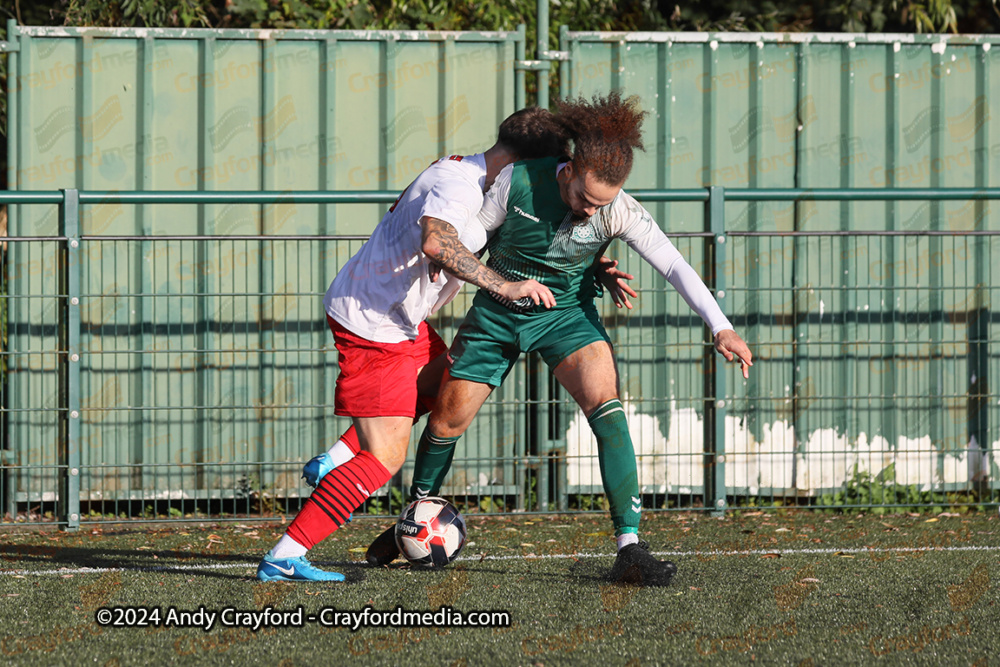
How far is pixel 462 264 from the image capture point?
4.07 meters

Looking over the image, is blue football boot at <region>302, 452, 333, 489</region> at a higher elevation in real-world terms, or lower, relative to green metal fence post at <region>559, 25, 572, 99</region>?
lower

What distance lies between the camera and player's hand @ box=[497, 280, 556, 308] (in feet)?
13.2

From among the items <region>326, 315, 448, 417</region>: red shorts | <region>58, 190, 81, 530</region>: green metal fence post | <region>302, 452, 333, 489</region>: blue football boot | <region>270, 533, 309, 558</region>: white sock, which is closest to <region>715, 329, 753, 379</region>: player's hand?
<region>326, 315, 448, 417</region>: red shorts

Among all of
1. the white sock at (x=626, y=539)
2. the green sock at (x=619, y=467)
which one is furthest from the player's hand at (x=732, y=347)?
the white sock at (x=626, y=539)

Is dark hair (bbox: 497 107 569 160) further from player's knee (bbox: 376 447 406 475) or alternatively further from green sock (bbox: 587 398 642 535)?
player's knee (bbox: 376 447 406 475)

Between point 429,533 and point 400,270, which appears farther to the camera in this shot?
point 429,533

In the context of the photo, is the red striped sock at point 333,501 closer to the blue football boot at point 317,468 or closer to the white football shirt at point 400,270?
the blue football boot at point 317,468

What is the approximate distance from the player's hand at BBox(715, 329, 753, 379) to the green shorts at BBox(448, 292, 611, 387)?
1.71 ft

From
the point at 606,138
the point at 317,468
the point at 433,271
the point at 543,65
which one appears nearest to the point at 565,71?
the point at 543,65

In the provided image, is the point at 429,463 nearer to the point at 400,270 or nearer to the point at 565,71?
the point at 400,270

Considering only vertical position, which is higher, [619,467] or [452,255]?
[452,255]

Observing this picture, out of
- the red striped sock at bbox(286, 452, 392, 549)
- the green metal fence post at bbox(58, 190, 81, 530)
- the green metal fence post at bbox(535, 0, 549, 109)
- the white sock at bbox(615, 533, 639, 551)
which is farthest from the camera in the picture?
the green metal fence post at bbox(535, 0, 549, 109)

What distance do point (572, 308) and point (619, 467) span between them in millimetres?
693

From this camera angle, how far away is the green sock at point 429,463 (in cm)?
484
